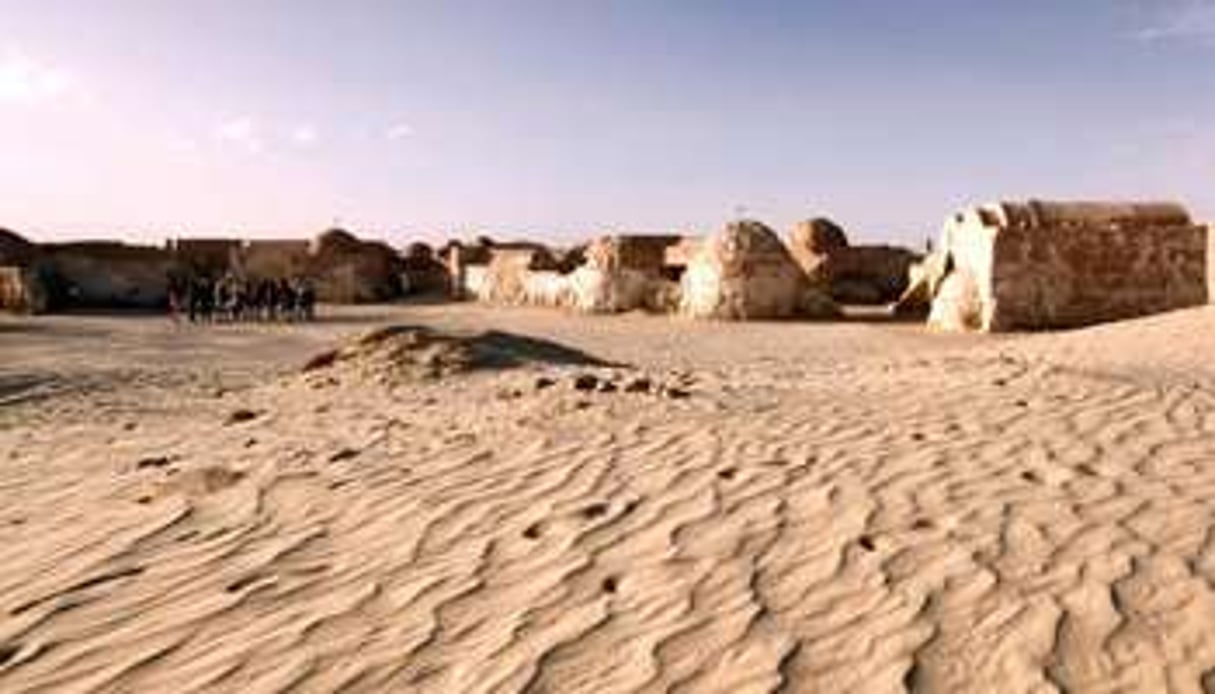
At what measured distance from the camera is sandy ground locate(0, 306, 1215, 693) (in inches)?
164

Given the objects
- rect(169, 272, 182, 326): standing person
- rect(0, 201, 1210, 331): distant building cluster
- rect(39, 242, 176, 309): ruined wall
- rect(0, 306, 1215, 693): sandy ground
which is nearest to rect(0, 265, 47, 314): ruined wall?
rect(0, 201, 1210, 331): distant building cluster

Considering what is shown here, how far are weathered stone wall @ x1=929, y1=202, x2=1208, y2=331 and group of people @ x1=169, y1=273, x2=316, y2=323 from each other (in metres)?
15.0

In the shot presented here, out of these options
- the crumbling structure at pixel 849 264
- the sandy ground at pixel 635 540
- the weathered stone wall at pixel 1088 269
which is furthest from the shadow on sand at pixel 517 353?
the crumbling structure at pixel 849 264

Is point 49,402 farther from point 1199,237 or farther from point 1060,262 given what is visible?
point 1199,237

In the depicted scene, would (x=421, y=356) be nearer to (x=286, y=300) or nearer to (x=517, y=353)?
(x=517, y=353)

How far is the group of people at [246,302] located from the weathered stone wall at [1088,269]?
15050 millimetres

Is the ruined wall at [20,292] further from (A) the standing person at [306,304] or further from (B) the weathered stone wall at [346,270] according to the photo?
(B) the weathered stone wall at [346,270]

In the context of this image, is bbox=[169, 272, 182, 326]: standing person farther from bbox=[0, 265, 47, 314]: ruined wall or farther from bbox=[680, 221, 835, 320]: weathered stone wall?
bbox=[680, 221, 835, 320]: weathered stone wall

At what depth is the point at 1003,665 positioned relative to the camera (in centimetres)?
400

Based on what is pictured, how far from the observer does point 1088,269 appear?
2117cm

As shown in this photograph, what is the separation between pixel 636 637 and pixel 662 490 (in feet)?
6.40

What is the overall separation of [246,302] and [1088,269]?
→ 17929 mm

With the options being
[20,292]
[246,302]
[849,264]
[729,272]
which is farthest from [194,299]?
[849,264]

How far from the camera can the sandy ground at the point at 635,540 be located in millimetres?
4160
